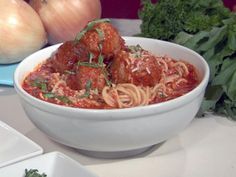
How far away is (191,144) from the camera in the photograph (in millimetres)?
1017

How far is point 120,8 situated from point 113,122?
1.67 m

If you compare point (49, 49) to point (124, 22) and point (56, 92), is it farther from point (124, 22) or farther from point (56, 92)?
point (124, 22)

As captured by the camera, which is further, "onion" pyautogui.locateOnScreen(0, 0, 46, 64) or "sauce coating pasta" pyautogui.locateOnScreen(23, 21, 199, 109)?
"onion" pyautogui.locateOnScreen(0, 0, 46, 64)

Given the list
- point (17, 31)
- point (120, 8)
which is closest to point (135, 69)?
point (17, 31)

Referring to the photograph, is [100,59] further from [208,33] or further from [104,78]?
[208,33]

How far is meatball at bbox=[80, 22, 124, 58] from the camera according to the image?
98 cm

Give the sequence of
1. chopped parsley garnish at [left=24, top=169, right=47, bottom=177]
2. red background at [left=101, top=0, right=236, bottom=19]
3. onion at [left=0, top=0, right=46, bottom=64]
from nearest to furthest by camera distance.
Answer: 1. chopped parsley garnish at [left=24, top=169, right=47, bottom=177]
2. onion at [left=0, top=0, right=46, bottom=64]
3. red background at [left=101, top=0, right=236, bottom=19]

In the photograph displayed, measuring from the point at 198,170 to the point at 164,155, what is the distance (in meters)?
0.08

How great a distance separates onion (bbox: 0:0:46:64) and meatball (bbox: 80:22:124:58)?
442mm

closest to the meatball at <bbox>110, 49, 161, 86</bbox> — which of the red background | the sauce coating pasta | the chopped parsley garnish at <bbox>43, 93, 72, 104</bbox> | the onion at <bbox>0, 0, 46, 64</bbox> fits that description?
the sauce coating pasta

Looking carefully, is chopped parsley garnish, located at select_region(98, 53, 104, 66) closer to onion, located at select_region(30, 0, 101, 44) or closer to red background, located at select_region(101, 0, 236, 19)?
onion, located at select_region(30, 0, 101, 44)

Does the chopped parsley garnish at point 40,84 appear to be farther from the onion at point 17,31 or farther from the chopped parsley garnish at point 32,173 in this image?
the onion at point 17,31

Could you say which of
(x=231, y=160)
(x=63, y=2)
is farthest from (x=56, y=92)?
(x=63, y=2)

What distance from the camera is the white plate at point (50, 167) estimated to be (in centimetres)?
84
